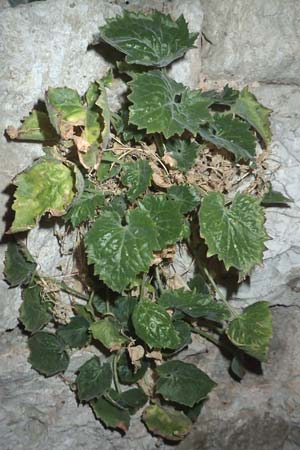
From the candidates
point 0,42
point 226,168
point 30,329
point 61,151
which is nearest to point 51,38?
point 0,42

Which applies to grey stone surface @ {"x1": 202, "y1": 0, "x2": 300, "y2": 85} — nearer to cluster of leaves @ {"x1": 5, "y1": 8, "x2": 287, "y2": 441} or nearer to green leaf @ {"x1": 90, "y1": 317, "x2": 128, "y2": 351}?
cluster of leaves @ {"x1": 5, "y1": 8, "x2": 287, "y2": 441}

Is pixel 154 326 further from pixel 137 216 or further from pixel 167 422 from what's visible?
pixel 167 422

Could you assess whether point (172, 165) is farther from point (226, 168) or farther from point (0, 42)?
point (0, 42)

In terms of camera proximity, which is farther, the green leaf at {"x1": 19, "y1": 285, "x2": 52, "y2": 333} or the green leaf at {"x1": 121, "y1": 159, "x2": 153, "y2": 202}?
the green leaf at {"x1": 19, "y1": 285, "x2": 52, "y2": 333}

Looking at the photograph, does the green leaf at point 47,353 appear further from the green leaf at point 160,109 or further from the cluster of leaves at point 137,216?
the green leaf at point 160,109

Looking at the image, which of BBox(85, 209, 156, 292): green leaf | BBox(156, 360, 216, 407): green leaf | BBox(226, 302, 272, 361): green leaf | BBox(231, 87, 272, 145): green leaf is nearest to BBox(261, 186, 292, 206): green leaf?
BBox(231, 87, 272, 145): green leaf

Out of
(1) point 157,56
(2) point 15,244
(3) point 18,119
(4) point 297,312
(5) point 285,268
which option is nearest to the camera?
(1) point 157,56

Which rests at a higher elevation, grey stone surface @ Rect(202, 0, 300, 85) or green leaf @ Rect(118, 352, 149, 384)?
grey stone surface @ Rect(202, 0, 300, 85)

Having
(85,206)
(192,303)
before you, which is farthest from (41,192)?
(192,303)

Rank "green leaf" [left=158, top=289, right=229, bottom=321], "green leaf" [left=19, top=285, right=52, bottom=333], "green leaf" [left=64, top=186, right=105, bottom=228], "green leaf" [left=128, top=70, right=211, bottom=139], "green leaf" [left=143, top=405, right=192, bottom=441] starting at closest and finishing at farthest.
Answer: "green leaf" [left=128, top=70, right=211, bottom=139]
"green leaf" [left=64, top=186, right=105, bottom=228]
"green leaf" [left=158, top=289, right=229, bottom=321]
"green leaf" [left=19, top=285, right=52, bottom=333]
"green leaf" [left=143, top=405, right=192, bottom=441]
